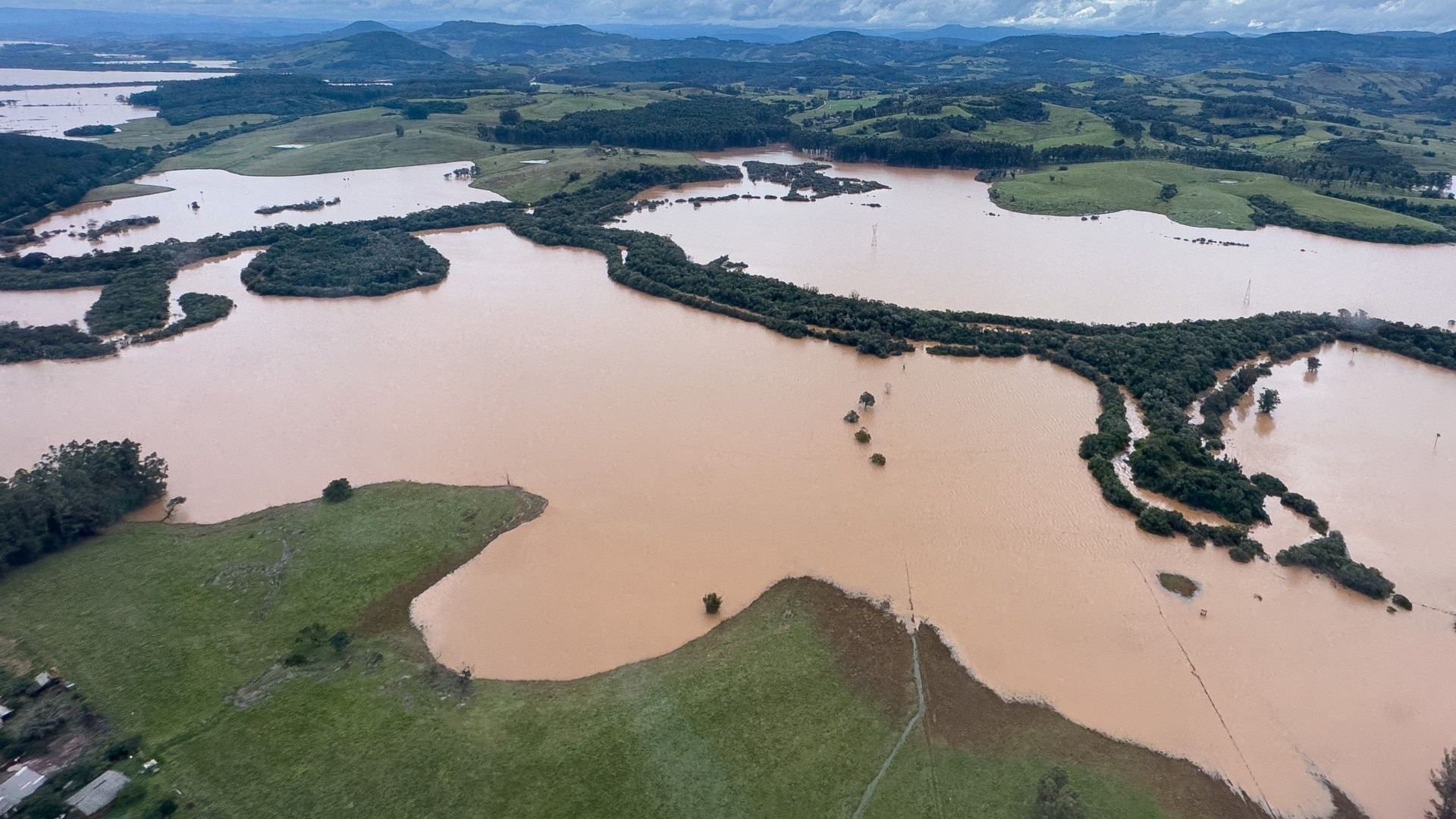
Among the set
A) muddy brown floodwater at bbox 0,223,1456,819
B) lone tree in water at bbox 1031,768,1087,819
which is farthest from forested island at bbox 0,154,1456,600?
lone tree in water at bbox 1031,768,1087,819

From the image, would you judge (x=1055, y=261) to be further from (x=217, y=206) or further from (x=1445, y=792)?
(x=217, y=206)

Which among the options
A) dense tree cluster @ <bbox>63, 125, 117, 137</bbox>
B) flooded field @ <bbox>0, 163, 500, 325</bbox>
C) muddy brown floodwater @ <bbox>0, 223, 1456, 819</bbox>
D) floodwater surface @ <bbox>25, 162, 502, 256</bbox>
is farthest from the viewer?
dense tree cluster @ <bbox>63, 125, 117, 137</bbox>

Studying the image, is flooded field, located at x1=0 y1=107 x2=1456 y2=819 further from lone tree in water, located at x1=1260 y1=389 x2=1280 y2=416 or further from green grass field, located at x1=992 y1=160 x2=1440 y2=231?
green grass field, located at x1=992 y1=160 x2=1440 y2=231

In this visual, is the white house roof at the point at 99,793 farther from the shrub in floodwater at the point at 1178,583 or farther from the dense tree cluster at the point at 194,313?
the dense tree cluster at the point at 194,313

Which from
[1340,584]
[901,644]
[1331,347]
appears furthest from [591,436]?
[1331,347]

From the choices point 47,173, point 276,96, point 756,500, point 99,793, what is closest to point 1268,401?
point 756,500

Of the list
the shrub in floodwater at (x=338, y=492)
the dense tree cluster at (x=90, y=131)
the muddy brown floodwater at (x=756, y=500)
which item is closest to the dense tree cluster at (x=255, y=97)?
the dense tree cluster at (x=90, y=131)
